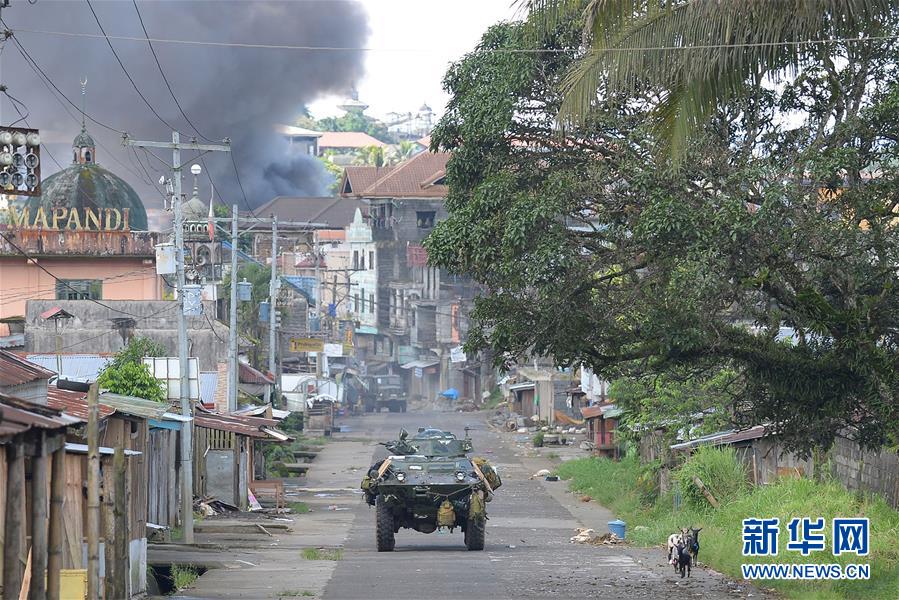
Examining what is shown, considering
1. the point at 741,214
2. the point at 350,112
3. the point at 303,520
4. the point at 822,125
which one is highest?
the point at 350,112

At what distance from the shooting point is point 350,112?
655ft

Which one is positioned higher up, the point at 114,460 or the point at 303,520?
the point at 114,460

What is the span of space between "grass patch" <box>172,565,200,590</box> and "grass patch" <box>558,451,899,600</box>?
28.5 ft

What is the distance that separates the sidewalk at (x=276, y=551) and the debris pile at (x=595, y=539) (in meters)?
5.15

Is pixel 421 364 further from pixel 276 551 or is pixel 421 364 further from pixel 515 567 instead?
pixel 515 567

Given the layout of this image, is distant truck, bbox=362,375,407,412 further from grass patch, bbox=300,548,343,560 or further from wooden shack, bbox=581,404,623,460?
grass patch, bbox=300,548,343,560

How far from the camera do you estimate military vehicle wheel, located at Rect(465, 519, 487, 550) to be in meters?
24.9

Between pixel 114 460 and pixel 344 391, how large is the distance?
225ft

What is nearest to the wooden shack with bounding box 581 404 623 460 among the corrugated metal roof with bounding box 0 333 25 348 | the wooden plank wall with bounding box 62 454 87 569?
the corrugated metal roof with bounding box 0 333 25 348

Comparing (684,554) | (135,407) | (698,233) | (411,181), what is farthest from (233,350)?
(411,181)

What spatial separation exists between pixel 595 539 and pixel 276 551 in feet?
22.5

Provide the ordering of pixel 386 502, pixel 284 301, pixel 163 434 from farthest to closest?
pixel 284 301, pixel 163 434, pixel 386 502

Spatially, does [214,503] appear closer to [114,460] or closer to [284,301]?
[114,460]

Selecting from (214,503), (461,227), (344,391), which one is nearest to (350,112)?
(344,391)
